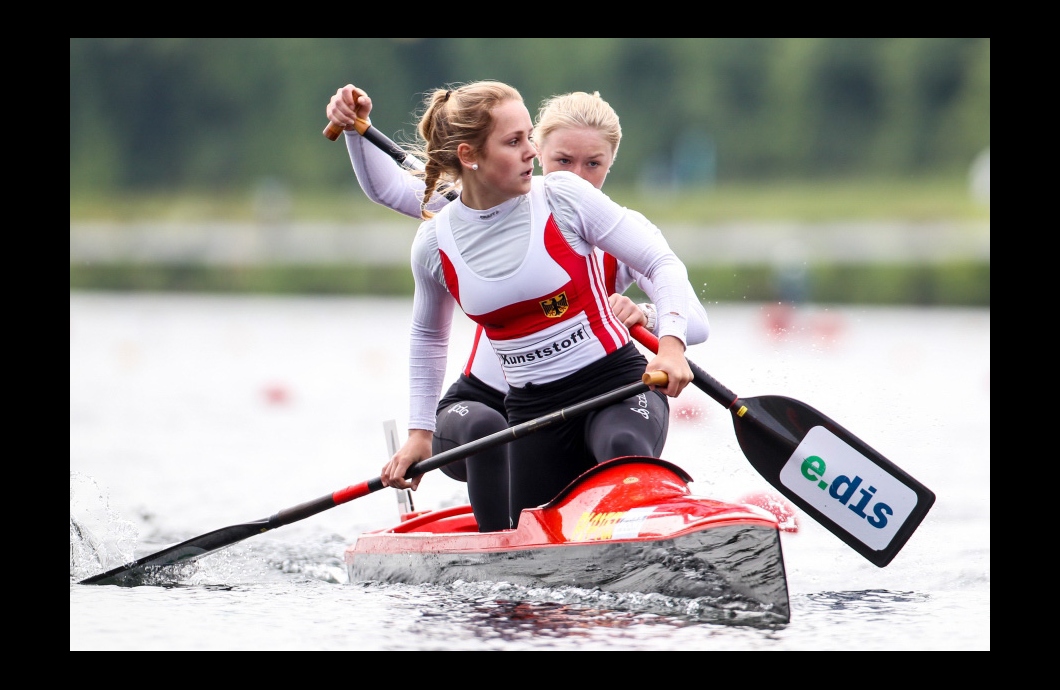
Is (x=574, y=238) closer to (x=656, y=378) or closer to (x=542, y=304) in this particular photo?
(x=542, y=304)

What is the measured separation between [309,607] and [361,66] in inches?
1276

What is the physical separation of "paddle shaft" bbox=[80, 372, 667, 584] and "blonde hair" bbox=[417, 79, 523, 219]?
817mm

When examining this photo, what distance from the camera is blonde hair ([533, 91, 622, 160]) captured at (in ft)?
15.7

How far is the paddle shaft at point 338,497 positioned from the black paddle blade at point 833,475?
53 centimetres

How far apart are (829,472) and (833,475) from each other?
0.05 feet

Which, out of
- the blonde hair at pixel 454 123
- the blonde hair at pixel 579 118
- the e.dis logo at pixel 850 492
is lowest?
the e.dis logo at pixel 850 492

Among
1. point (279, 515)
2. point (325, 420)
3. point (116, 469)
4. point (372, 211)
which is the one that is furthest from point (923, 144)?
point (279, 515)

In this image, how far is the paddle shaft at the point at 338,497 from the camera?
4355mm

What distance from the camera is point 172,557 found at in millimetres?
5336

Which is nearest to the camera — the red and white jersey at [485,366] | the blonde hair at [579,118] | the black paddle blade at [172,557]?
the blonde hair at [579,118]

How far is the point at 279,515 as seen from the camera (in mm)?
5148

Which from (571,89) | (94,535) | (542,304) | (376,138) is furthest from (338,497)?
(571,89)

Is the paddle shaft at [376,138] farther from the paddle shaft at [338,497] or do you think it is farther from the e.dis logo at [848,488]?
the e.dis logo at [848,488]

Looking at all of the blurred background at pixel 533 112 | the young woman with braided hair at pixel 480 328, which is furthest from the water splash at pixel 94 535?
the blurred background at pixel 533 112
